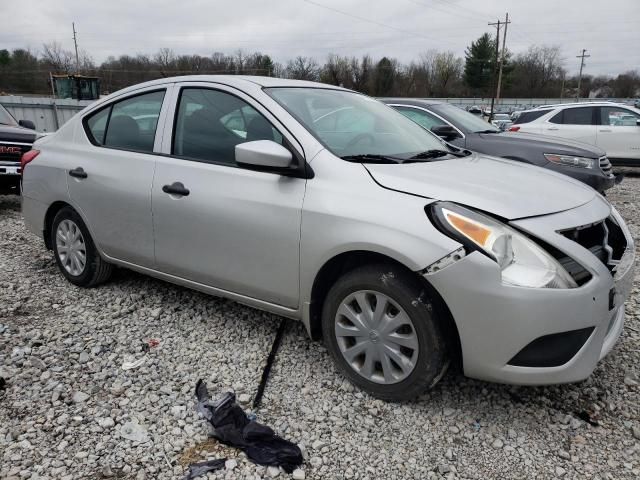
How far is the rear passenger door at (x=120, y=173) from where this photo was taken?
3559 mm

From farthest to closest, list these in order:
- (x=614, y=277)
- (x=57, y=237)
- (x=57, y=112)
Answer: (x=57, y=112)
(x=57, y=237)
(x=614, y=277)

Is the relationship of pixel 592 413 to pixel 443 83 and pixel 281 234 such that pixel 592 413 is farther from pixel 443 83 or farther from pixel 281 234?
pixel 443 83

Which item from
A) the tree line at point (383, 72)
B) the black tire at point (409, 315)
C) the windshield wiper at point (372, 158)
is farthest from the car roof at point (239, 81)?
the tree line at point (383, 72)

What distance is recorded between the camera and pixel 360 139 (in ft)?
10.4

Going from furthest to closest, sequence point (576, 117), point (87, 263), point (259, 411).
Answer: point (576, 117), point (87, 263), point (259, 411)

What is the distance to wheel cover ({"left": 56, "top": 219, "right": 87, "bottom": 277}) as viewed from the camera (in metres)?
4.21

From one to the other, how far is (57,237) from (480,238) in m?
3.64

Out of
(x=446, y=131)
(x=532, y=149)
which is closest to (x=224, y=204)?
(x=446, y=131)

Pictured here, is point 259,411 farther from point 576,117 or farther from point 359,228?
point 576,117

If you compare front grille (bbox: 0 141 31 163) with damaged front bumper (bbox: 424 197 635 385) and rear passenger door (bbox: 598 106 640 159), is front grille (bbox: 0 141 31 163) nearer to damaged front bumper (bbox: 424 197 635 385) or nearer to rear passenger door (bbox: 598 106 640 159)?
damaged front bumper (bbox: 424 197 635 385)

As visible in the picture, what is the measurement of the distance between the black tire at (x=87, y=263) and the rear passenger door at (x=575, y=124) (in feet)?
32.5

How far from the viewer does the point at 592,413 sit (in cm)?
268

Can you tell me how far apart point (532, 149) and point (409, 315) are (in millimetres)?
5056

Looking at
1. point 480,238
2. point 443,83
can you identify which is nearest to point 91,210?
point 480,238
